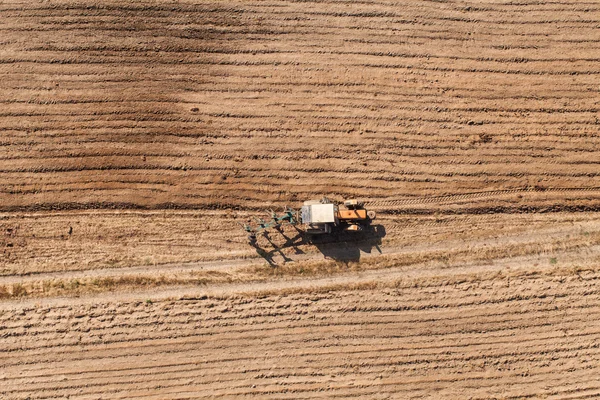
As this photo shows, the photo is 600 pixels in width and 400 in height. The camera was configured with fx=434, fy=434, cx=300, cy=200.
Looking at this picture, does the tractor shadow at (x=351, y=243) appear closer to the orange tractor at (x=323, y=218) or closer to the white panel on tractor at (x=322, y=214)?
the orange tractor at (x=323, y=218)

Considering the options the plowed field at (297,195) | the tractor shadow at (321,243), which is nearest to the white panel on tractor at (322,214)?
the plowed field at (297,195)

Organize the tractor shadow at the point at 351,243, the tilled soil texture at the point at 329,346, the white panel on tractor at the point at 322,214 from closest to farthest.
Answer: the white panel on tractor at the point at 322,214 → the tilled soil texture at the point at 329,346 → the tractor shadow at the point at 351,243

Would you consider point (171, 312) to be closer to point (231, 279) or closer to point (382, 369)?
point (231, 279)

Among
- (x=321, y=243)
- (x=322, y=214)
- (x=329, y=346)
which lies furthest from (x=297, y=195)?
(x=329, y=346)

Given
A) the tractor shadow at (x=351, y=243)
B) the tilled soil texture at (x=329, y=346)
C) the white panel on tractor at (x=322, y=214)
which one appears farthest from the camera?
the tractor shadow at (x=351, y=243)

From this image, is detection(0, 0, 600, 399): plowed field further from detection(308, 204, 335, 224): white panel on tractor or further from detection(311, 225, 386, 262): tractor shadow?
detection(308, 204, 335, 224): white panel on tractor

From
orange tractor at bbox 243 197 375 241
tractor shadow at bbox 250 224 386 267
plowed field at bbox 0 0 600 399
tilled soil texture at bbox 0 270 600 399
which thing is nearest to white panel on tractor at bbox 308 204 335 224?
orange tractor at bbox 243 197 375 241
